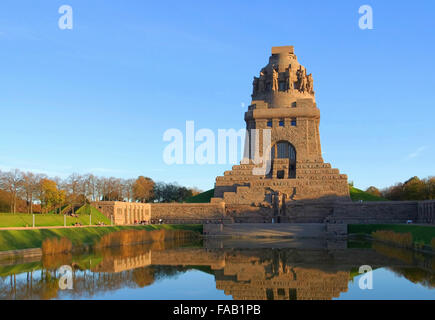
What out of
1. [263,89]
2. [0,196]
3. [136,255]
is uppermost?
[263,89]

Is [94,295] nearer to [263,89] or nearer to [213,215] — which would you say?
[213,215]

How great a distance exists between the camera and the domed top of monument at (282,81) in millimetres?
71750

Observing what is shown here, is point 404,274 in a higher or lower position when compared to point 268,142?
lower

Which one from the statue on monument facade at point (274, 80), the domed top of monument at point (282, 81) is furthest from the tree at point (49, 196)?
the statue on monument facade at point (274, 80)

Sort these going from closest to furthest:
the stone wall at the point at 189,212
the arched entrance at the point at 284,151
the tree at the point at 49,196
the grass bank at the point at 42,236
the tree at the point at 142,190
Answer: the grass bank at the point at 42,236, the stone wall at the point at 189,212, the tree at the point at 49,196, the arched entrance at the point at 284,151, the tree at the point at 142,190

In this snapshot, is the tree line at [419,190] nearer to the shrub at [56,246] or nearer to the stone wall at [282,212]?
the stone wall at [282,212]

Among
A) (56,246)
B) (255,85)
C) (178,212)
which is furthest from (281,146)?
(56,246)

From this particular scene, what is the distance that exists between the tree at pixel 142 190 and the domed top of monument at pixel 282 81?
2718 centimetres

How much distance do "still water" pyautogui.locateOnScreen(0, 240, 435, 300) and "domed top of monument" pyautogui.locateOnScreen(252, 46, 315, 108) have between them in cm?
4675

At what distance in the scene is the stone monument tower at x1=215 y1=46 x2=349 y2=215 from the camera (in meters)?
59.1

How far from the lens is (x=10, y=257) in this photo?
23641 mm
